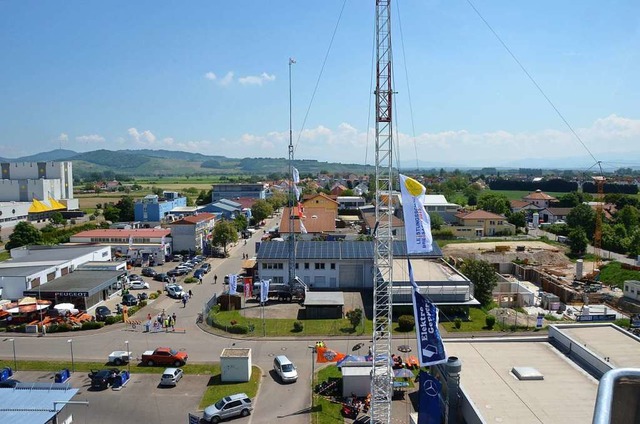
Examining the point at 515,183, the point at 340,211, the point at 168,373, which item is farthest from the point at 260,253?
the point at 515,183

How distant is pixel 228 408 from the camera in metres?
15.6

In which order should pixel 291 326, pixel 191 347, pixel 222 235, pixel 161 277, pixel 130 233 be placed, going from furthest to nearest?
pixel 222 235 → pixel 130 233 → pixel 161 277 → pixel 291 326 → pixel 191 347

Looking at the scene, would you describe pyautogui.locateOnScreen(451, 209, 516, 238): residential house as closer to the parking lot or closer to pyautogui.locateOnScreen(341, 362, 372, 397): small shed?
pyautogui.locateOnScreen(341, 362, 372, 397): small shed

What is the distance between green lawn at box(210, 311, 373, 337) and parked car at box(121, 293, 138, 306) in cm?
587

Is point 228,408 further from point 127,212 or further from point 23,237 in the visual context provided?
point 127,212

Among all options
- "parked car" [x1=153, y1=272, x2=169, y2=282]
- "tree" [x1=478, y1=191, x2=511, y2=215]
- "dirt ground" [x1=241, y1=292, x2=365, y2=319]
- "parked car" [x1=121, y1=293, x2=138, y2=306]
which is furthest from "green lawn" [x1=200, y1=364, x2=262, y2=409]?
"tree" [x1=478, y1=191, x2=511, y2=215]

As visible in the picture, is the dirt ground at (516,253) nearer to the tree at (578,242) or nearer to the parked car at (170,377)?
Result: the tree at (578,242)

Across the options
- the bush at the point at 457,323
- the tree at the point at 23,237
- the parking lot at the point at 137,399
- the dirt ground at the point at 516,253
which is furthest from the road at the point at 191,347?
the tree at the point at 23,237

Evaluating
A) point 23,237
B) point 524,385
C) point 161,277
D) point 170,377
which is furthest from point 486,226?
point 23,237

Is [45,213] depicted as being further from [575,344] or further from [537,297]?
[575,344]

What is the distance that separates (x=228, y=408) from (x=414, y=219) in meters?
8.90

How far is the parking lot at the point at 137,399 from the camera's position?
1561cm

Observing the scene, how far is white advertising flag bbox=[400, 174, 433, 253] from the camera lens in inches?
498

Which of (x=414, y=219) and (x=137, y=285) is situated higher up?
(x=414, y=219)
